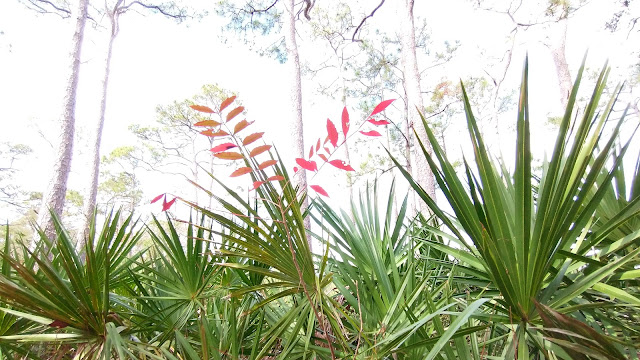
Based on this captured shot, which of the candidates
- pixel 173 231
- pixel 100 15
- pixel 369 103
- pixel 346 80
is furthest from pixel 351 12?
pixel 173 231

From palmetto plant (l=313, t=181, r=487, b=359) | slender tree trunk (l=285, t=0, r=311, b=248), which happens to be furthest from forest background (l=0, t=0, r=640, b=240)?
palmetto plant (l=313, t=181, r=487, b=359)

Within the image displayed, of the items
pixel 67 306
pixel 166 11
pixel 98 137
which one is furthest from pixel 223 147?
pixel 166 11

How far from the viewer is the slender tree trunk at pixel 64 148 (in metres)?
4.96

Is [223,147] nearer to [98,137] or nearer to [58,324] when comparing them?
[58,324]

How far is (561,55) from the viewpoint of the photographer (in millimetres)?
8969

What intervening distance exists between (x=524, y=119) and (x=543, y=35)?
39.0 feet

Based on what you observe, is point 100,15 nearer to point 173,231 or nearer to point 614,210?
point 173,231

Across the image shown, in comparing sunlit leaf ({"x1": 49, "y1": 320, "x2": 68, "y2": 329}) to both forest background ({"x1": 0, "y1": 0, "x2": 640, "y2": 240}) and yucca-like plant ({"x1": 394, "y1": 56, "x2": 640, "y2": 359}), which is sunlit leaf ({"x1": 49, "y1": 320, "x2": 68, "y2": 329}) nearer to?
yucca-like plant ({"x1": 394, "y1": 56, "x2": 640, "y2": 359})

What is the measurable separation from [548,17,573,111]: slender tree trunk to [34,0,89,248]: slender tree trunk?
963 centimetres

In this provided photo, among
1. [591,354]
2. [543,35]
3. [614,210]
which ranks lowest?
[591,354]

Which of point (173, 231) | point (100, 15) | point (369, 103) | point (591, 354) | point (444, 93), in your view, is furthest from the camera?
point (369, 103)

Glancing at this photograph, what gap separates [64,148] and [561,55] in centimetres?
1063

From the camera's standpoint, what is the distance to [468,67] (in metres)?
14.5

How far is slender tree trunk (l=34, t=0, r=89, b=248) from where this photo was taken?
195 inches
